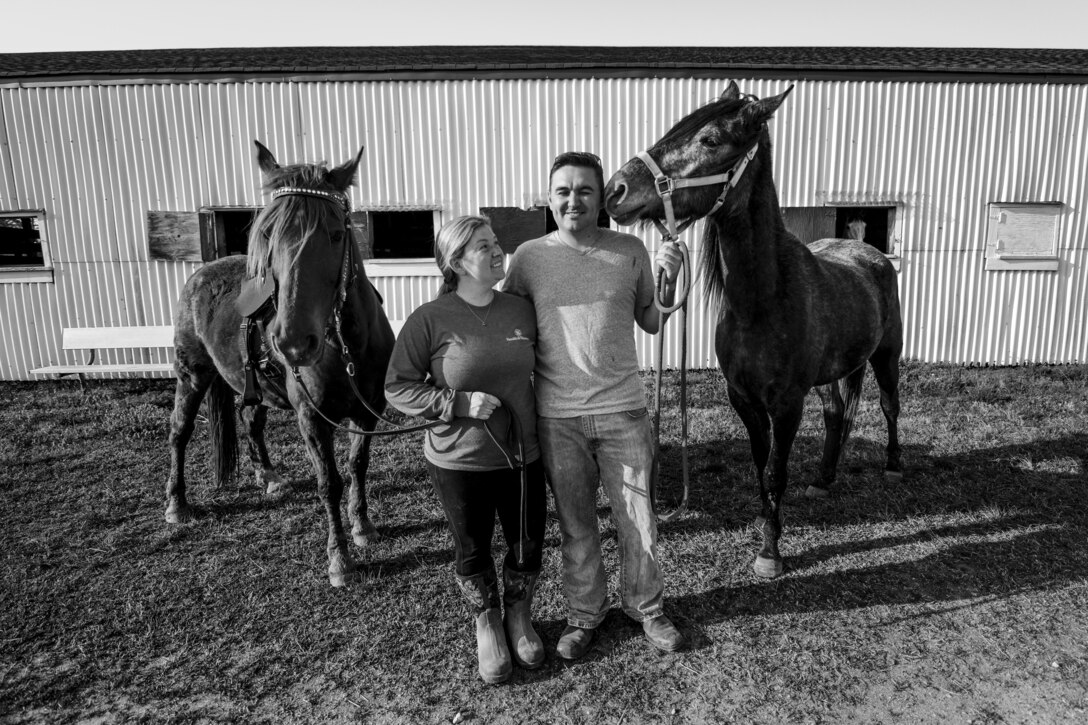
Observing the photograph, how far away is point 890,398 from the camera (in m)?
4.71

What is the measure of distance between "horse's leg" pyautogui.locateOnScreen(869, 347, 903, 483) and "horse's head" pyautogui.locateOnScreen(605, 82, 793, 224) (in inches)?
107

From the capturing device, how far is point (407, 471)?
498 cm

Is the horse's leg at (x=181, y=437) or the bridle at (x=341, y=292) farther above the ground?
the bridle at (x=341, y=292)

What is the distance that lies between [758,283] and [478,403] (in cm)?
177

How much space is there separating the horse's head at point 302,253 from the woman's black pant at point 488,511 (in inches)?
30.2

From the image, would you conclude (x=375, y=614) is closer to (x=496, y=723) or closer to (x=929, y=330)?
(x=496, y=723)

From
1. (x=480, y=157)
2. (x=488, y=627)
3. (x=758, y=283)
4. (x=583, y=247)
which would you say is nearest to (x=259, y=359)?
(x=488, y=627)

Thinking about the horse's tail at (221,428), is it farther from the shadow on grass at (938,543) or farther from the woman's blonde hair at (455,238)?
the shadow on grass at (938,543)

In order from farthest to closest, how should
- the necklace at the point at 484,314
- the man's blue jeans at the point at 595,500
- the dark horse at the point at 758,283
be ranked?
1. the dark horse at the point at 758,283
2. the man's blue jeans at the point at 595,500
3. the necklace at the point at 484,314

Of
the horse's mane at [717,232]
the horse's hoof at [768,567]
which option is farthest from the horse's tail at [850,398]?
the horse's mane at [717,232]

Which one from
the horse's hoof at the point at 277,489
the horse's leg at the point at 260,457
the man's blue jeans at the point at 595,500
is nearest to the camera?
the man's blue jeans at the point at 595,500

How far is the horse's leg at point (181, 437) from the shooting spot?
412 centimetres

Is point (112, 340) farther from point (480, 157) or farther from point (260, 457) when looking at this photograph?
point (480, 157)

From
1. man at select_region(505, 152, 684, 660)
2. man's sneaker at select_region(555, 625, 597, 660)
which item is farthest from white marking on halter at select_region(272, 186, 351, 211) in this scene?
man's sneaker at select_region(555, 625, 597, 660)
